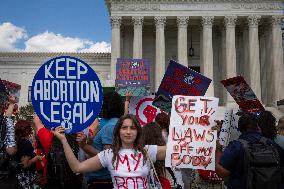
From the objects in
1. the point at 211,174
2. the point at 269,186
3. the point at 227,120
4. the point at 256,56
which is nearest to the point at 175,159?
the point at 269,186

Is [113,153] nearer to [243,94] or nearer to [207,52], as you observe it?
[243,94]

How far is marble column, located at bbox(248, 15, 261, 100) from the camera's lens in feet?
125

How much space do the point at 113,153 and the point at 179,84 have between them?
413cm

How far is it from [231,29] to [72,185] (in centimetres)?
3541

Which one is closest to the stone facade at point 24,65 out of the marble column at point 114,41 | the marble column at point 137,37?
the marble column at point 114,41

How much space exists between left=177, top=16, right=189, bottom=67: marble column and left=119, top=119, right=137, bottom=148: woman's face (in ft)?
112

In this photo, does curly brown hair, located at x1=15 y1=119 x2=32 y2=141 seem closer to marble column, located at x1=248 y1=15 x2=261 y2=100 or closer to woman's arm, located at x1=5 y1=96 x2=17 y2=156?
woman's arm, located at x1=5 y1=96 x2=17 y2=156

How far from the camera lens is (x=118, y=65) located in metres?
16.0

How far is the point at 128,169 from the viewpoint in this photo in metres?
3.86

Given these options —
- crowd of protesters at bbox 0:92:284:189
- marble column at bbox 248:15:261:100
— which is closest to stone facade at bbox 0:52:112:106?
marble column at bbox 248:15:261:100

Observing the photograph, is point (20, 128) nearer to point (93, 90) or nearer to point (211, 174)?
point (93, 90)

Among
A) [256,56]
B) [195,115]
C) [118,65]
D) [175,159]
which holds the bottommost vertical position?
[175,159]

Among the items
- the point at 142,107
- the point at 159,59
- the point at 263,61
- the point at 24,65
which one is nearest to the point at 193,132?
the point at 142,107

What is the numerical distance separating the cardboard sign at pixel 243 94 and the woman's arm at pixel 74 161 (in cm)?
591
